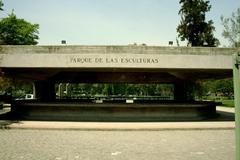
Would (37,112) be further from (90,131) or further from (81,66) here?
(90,131)

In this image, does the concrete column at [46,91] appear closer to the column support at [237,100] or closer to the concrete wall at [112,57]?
the concrete wall at [112,57]

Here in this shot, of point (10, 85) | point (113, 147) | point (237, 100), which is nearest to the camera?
point (237, 100)

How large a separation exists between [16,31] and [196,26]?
111ft

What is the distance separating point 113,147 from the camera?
10.0 meters

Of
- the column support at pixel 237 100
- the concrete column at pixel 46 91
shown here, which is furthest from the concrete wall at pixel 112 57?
the column support at pixel 237 100

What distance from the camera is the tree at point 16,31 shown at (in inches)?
1832

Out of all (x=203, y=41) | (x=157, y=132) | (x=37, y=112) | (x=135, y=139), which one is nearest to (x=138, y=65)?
(x=157, y=132)

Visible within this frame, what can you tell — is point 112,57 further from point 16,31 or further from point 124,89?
point 124,89

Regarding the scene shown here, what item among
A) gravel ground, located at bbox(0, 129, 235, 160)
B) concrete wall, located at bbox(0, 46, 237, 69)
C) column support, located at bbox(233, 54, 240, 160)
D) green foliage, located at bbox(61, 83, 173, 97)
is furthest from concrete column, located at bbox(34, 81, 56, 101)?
green foliage, located at bbox(61, 83, 173, 97)

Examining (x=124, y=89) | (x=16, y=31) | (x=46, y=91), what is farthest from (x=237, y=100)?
(x=124, y=89)

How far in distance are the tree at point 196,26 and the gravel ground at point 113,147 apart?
143 feet

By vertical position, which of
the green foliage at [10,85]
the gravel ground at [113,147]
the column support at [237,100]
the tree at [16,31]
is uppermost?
A: the tree at [16,31]

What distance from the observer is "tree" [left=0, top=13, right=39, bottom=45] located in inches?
1832

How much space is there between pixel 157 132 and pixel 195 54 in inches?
254
